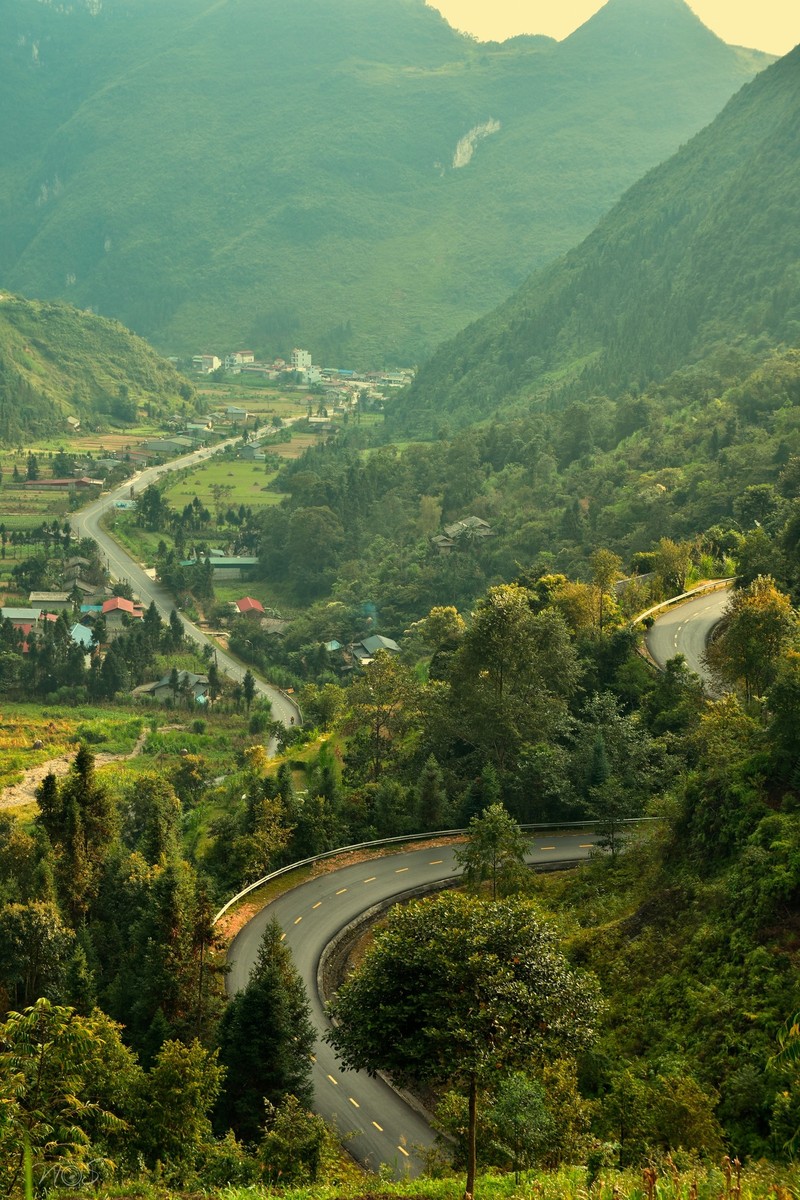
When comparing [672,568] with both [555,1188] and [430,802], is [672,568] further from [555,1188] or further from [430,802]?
[555,1188]

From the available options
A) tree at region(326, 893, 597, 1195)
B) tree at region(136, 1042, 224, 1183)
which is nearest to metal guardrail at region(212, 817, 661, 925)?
tree at region(136, 1042, 224, 1183)

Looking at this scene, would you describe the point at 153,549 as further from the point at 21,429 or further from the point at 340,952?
the point at 340,952

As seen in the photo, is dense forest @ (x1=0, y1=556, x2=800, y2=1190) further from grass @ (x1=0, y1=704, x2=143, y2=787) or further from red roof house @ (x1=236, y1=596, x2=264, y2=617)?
red roof house @ (x1=236, y1=596, x2=264, y2=617)

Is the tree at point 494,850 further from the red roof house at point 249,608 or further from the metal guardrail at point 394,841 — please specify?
the red roof house at point 249,608

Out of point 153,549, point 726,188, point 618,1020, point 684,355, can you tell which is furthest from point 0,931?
point 726,188

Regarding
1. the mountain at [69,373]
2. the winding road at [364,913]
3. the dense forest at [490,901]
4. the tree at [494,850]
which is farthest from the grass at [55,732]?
the mountain at [69,373]

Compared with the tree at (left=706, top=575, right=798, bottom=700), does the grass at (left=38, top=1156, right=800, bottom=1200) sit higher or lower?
lower
